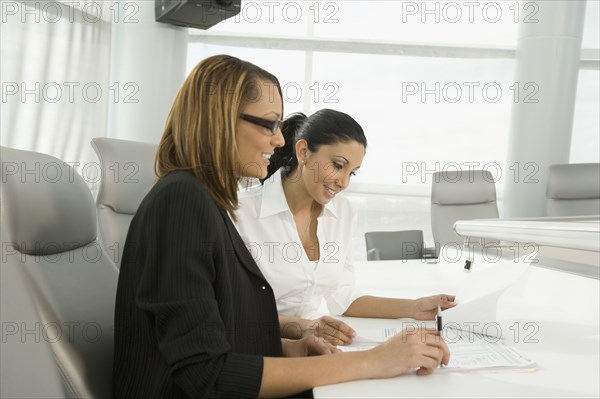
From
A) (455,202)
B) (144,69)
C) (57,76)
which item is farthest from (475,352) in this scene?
(144,69)

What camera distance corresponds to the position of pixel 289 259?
5.58ft

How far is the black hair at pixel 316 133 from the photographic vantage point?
1.81 meters

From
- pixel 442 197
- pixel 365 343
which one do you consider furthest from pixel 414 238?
pixel 365 343

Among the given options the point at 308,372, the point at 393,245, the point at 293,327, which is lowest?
the point at 393,245

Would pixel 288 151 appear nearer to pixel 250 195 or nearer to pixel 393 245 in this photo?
pixel 250 195

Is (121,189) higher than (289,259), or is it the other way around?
(121,189)

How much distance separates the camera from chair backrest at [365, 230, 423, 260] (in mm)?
3832

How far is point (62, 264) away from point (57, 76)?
3.27 meters

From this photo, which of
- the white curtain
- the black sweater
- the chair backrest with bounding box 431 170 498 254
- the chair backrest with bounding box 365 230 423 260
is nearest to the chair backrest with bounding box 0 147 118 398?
the black sweater

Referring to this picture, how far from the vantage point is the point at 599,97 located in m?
5.68

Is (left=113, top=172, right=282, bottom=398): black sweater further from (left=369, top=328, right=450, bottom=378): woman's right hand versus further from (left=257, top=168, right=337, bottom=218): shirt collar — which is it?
(left=257, top=168, right=337, bottom=218): shirt collar

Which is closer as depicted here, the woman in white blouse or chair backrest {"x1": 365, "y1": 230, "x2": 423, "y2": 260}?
the woman in white blouse

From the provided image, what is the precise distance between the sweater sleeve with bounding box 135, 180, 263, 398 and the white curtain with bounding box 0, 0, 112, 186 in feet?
10.3

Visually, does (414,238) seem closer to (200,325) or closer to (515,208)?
(515,208)
